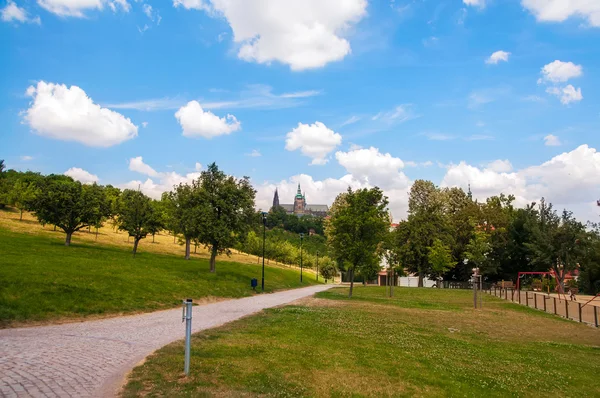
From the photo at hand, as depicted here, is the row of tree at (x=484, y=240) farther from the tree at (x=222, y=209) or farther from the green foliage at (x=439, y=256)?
the tree at (x=222, y=209)

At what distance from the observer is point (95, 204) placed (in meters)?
47.3

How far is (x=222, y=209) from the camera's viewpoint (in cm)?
4038

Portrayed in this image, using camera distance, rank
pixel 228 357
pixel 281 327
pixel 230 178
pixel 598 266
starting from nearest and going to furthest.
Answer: pixel 228 357, pixel 281 327, pixel 230 178, pixel 598 266

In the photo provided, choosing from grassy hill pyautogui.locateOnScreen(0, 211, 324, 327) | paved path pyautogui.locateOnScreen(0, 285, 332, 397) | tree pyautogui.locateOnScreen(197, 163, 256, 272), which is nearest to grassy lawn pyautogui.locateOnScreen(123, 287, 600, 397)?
paved path pyautogui.locateOnScreen(0, 285, 332, 397)

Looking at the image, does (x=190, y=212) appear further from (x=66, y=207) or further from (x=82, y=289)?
(x=82, y=289)

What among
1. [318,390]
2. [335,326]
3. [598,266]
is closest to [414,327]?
[335,326]

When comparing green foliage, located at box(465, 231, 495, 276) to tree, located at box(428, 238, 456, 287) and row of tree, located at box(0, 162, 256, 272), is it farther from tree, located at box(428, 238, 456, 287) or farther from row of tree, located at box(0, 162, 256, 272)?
row of tree, located at box(0, 162, 256, 272)

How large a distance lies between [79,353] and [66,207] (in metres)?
40.3

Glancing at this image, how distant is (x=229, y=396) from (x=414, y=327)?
11679 mm

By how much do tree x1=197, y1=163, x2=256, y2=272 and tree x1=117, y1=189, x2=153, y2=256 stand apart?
1106 centimetres

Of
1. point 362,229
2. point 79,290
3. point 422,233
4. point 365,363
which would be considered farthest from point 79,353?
point 422,233

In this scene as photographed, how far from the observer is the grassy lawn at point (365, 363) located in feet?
25.7

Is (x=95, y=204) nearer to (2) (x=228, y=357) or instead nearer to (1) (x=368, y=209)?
(1) (x=368, y=209)

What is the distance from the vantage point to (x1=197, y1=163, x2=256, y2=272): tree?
128 feet
